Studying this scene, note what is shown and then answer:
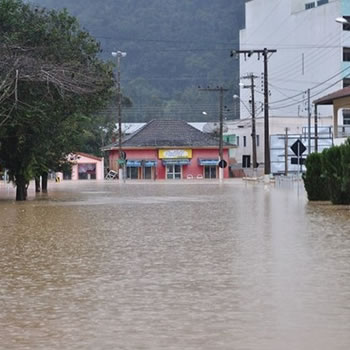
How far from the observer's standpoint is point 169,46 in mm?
158750

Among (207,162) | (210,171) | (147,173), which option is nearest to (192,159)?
(207,162)

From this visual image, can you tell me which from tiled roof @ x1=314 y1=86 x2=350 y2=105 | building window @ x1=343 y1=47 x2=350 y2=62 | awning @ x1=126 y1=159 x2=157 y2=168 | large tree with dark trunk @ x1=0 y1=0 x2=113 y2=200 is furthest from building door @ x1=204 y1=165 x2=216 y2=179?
large tree with dark trunk @ x1=0 y1=0 x2=113 y2=200

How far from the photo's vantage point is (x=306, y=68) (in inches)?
4119

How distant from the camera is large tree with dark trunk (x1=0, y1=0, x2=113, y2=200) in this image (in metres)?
37.5

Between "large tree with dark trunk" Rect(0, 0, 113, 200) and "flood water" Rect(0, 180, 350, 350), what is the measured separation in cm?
1461

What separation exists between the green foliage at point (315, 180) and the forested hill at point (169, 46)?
105321 millimetres

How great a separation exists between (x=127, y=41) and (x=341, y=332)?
152 meters

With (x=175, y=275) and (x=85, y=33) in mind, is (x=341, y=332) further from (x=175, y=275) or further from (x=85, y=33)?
(x=85, y=33)

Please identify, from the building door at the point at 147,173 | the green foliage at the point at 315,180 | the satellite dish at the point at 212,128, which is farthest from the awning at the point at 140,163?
the green foliage at the point at 315,180

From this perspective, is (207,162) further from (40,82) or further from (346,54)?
(40,82)

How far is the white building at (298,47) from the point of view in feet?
327

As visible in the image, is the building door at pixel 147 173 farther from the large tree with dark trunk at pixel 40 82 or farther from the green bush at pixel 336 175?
the green bush at pixel 336 175

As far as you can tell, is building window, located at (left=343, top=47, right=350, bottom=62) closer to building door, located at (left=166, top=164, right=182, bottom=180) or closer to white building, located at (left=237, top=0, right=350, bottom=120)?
white building, located at (left=237, top=0, right=350, bottom=120)

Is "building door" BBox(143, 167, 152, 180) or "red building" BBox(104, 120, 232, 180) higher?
"red building" BBox(104, 120, 232, 180)
